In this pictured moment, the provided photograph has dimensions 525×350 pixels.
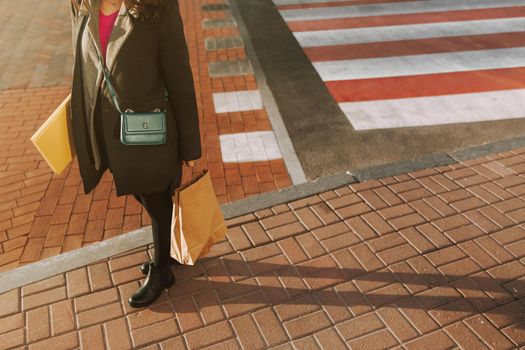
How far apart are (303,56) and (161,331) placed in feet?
17.2

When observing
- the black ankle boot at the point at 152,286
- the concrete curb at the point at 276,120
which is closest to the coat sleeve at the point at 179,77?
the black ankle boot at the point at 152,286

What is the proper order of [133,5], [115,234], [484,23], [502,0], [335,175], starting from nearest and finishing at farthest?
1. [133,5]
2. [115,234]
3. [335,175]
4. [484,23]
5. [502,0]

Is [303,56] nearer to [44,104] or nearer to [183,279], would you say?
[44,104]

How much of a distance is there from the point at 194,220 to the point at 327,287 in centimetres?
101

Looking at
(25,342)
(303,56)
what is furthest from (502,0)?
(25,342)

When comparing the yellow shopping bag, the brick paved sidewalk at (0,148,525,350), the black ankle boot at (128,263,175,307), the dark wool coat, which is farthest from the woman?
the brick paved sidewalk at (0,148,525,350)

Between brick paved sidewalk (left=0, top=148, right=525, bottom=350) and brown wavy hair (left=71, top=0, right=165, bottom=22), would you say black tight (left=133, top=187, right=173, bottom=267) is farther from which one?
brown wavy hair (left=71, top=0, right=165, bottom=22)

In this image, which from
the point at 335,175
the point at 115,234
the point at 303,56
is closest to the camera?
the point at 115,234

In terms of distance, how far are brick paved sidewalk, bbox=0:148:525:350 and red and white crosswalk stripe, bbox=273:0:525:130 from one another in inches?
71.5

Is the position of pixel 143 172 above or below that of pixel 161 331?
above

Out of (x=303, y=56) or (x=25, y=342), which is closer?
(x=25, y=342)

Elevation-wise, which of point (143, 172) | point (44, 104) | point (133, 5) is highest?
point (133, 5)

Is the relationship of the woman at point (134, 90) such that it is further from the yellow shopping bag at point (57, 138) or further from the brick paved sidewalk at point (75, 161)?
the brick paved sidewalk at point (75, 161)

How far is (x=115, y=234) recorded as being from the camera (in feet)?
12.7
